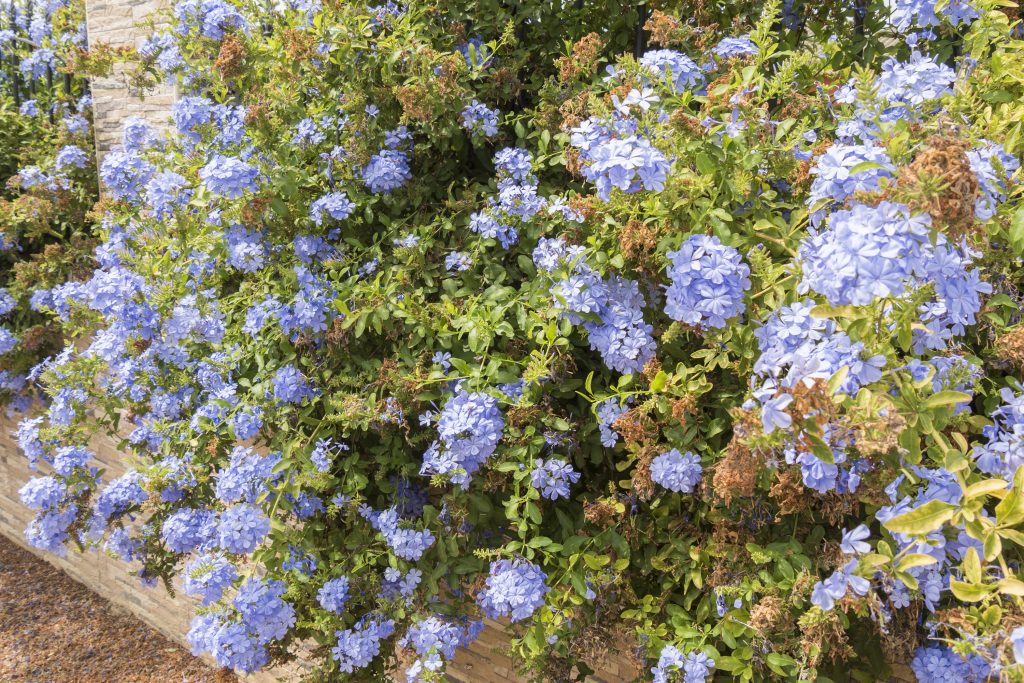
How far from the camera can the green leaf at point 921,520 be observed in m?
1.23

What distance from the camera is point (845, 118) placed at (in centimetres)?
176

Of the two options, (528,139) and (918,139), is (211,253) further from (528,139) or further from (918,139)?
(918,139)

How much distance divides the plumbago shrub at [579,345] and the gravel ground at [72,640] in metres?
1.35

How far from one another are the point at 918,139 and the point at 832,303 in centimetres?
42

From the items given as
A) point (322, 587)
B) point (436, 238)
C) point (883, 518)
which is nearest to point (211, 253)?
point (436, 238)

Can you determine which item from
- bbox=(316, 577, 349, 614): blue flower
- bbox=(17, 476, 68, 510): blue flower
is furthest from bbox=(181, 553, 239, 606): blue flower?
→ bbox=(17, 476, 68, 510): blue flower

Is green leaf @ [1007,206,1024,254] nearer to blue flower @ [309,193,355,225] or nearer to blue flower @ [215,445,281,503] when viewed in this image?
blue flower @ [309,193,355,225]

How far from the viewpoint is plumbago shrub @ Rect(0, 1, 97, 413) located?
421 centimetres

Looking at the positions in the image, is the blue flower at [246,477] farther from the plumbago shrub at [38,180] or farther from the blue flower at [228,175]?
the plumbago shrub at [38,180]

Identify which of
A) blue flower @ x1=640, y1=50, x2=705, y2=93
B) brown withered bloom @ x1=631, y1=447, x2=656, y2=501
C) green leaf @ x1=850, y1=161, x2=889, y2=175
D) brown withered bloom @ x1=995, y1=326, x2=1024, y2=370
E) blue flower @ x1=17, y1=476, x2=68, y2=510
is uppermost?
green leaf @ x1=850, y1=161, x2=889, y2=175

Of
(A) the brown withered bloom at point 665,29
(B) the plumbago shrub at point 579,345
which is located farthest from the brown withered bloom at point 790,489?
(A) the brown withered bloom at point 665,29

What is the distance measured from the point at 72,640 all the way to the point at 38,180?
8.13 feet

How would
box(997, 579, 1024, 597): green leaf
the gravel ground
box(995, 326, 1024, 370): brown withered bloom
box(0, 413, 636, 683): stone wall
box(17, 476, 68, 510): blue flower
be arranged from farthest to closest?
the gravel ground, box(17, 476, 68, 510): blue flower, box(0, 413, 636, 683): stone wall, box(995, 326, 1024, 370): brown withered bloom, box(997, 579, 1024, 597): green leaf

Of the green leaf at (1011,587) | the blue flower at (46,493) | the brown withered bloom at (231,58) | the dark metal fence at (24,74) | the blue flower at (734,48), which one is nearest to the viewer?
the green leaf at (1011,587)
